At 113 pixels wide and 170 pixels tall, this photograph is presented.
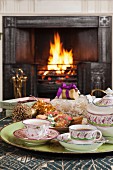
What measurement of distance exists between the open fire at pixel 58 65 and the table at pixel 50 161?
10.1 feet

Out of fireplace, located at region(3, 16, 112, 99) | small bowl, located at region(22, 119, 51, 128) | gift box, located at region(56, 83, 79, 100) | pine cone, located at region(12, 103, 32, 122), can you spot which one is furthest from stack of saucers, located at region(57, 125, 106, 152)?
fireplace, located at region(3, 16, 112, 99)

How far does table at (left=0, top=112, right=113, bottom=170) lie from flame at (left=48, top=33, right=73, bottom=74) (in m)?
3.14

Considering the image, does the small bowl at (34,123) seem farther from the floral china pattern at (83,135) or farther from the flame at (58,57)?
the flame at (58,57)

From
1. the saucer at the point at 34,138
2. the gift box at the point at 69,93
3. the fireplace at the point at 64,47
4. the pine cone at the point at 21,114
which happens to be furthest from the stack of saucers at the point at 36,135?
the fireplace at the point at 64,47

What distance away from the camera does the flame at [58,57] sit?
406 centimetres

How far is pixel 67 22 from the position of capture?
3893 mm

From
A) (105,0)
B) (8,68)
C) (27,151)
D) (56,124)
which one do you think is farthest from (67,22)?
(27,151)

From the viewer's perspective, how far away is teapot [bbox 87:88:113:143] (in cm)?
99

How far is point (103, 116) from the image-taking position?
3.27 feet

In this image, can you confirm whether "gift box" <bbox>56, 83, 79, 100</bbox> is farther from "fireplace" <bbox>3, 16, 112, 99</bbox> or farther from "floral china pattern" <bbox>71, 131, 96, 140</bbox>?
"fireplace" <bbox>3, 16, 112, 99</bbox>

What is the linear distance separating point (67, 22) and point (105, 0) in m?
0.55

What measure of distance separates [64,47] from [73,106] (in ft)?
9.02

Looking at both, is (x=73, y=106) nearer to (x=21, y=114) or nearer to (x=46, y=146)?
(x=21, y=114)

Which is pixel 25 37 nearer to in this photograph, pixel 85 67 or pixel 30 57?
pixel 30 57
